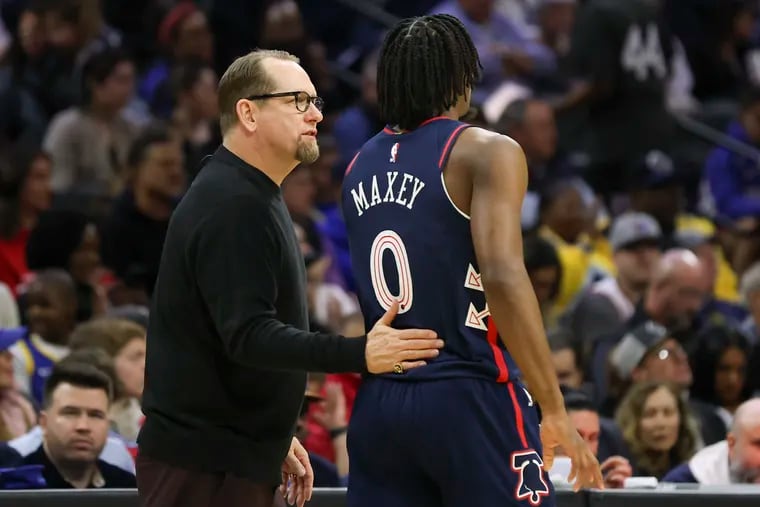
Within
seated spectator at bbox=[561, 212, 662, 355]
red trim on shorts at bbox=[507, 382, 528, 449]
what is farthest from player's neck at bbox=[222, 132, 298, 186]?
seated spectator at bbox=[561, 212, 662, 355]

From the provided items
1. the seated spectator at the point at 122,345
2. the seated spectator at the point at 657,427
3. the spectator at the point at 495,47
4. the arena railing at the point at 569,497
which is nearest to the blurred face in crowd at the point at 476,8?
the spectator at the point at 495,47

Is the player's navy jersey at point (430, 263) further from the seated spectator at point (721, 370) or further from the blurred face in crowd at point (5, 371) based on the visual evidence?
the seated spectator at point (721, 370)

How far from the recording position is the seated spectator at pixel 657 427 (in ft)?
24.1

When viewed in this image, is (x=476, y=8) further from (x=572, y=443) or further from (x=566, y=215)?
(x=572, y=443)

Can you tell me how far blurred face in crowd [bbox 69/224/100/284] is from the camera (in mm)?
8805

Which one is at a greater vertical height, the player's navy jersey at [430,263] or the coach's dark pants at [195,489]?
the player's navy jersey at [430,263]

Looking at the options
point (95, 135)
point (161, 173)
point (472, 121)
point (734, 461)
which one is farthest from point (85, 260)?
point (734, 461)

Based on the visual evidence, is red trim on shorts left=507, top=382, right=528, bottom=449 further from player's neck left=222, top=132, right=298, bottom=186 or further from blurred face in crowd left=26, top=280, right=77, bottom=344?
blurred face in crowd left=26, top=280, right=77, bottom=344

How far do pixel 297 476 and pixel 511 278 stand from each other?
0.92 meters

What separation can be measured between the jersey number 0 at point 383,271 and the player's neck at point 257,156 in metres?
0.33

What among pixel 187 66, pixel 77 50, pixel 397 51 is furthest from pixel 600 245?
pixel 397 51

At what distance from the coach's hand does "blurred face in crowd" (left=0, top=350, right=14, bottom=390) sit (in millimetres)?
3709

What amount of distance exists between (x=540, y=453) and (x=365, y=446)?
0.40m

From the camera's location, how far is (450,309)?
367 cm
